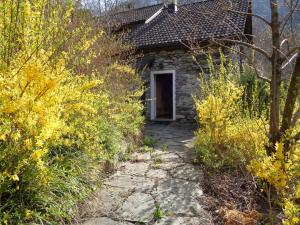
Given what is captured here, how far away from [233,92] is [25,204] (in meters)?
3.60

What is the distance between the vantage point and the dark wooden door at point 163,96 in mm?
11562

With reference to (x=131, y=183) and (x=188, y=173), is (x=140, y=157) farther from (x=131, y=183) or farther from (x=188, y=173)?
(x=131, y=183)

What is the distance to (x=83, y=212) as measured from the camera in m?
2.98

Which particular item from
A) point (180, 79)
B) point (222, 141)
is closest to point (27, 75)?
point (222, 141)

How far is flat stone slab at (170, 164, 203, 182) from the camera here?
13.6ft

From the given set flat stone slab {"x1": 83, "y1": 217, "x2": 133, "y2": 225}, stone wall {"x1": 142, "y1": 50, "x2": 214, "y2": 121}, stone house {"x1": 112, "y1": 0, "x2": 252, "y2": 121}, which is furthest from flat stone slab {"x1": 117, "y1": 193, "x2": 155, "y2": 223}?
stone wall {"x1": 142, "y1": 50, "x2": 214, "y2": 121}

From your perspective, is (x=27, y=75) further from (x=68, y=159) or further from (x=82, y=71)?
(x=82, y=71)

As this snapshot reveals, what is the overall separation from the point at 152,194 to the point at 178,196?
0.32 m

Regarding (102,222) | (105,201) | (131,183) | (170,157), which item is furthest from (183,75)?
(102,222)

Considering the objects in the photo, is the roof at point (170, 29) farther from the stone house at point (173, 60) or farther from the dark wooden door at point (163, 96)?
the dark wooden door at point (163, 96)

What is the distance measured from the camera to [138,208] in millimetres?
3180

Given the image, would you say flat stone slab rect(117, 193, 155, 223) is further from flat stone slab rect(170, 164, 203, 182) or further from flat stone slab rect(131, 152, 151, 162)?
flat stone slab rect(131, 152, 151, 162)

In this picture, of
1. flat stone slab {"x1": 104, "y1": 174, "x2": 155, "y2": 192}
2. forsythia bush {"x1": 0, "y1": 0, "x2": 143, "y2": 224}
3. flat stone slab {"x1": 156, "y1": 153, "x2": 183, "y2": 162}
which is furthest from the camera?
flat stone slab {"x1": 156, "y1": 153, "x2": 183, "y2": 162}

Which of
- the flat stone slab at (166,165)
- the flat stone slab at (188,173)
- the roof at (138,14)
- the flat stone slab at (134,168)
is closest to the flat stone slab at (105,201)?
the flat stone slab at (134,168)
